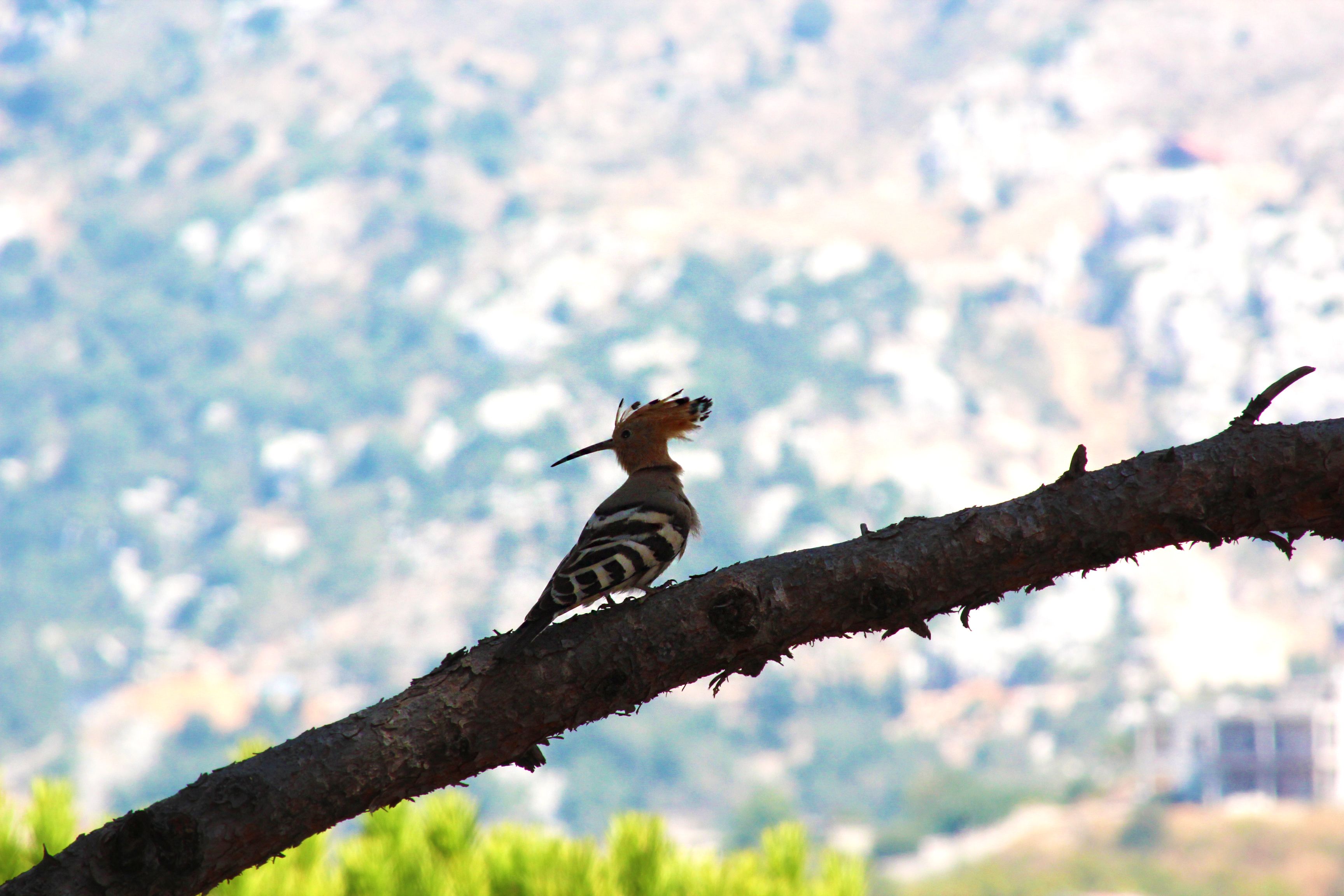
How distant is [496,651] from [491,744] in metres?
0.19

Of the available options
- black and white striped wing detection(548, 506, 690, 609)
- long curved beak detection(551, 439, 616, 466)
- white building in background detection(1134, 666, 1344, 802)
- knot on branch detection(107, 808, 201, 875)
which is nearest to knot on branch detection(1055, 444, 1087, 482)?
black and white striped wing detection(548, 506, 690, 609)

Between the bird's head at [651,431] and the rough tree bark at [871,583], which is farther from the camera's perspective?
the bird's head at [651,431]

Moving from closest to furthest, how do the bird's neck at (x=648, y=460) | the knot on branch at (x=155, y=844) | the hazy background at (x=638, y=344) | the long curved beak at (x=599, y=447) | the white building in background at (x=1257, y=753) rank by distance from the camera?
1. the knot on branch at (x=155, y=844)
2. the long curved beak at (x=599, y=447)
3. the bird's neck at (x=648, y=460)
4. the white building in background at (x=1257, y=753)
5. the hazy background at (x=638, y=344)

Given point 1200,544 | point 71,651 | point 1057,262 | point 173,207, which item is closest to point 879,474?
point 1057,262

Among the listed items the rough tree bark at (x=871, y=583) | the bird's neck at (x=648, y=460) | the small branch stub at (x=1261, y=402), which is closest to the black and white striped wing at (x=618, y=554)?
the rough tree bark at (x=871, y=583)

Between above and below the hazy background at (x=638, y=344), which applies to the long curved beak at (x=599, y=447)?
below

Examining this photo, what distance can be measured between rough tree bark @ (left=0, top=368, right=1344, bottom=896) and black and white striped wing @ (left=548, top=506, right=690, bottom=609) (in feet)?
1.01

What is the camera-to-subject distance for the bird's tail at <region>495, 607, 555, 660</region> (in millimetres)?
2904

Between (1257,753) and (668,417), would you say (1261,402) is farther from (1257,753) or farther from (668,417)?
(1257,753)

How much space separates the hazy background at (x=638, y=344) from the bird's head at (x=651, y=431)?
105 metres

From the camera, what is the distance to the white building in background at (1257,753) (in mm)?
96438

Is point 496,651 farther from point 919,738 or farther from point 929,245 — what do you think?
point 929,245

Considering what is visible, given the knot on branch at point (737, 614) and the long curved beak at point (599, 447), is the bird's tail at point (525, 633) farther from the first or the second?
the long curved beak at point (599, 447)

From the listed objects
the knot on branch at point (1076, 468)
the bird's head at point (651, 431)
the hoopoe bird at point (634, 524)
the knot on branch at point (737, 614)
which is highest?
the bird's head at point (651, 431)
